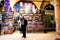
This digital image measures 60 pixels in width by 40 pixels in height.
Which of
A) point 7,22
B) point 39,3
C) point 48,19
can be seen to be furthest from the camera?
point 39,3

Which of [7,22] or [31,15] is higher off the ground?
[31,15]

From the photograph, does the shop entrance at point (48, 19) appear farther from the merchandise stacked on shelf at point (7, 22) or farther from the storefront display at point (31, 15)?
the merchandise stacked on shelf at point (7, 22)

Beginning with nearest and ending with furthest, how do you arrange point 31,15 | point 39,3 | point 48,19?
1. point 31,15
2. point 48,19
3. point 39,3

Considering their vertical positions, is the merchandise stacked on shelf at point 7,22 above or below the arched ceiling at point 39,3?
below

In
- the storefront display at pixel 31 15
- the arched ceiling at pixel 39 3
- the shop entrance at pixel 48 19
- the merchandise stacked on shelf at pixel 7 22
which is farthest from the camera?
the arched ceiling at pixel 39 3

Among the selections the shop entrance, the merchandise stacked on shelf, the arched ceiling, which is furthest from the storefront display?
the merchandise stacked on shelf

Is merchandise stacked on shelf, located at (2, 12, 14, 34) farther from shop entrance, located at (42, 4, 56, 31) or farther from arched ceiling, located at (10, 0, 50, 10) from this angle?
shop entrance, located at (42, 4, 56, 31)

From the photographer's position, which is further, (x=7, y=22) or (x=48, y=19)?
(x=48, y=19)

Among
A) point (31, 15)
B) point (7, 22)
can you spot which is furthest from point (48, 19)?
point (7, 22)

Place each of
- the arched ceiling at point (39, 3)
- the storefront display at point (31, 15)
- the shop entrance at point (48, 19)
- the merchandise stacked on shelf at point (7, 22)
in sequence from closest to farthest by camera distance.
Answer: the merchandise stacked on shelf at point (7, 22) → the storefront display at point (31, 15) → the shop entrance at point (48, 19) → the arched ceiling at point (39, 3)

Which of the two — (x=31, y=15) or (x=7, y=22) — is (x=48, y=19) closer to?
(x=31, y=15)

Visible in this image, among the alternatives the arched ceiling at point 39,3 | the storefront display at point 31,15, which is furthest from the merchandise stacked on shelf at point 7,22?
the arched ceiling at point 39,3

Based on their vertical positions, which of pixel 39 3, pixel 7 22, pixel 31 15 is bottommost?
pixel 7 22

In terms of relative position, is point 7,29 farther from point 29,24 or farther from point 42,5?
point 42,5
